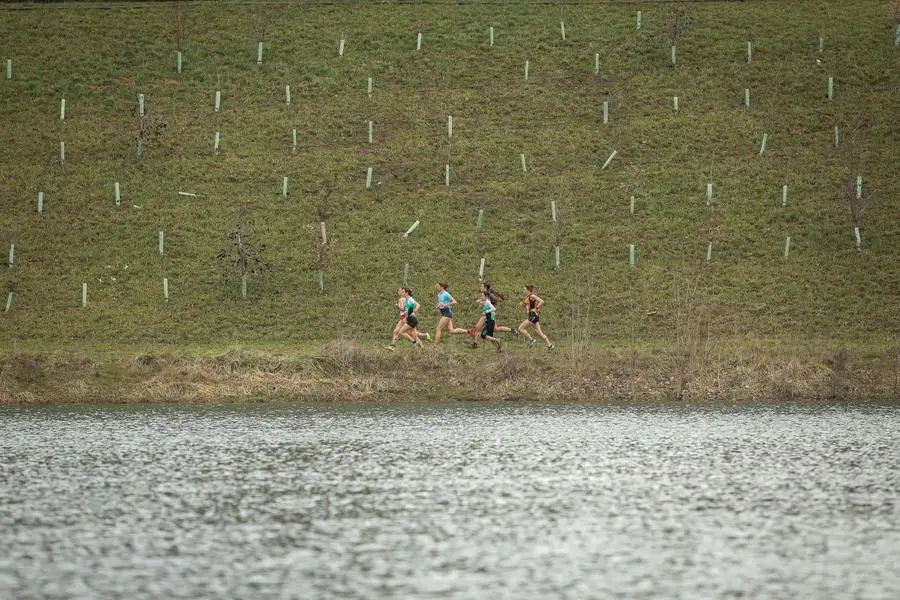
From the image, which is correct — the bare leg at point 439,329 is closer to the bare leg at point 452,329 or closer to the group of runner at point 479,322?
the group of runner at point 479,322

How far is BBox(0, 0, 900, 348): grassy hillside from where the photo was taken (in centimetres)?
4566

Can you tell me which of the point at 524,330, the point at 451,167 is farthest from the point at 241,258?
the point at 451,167

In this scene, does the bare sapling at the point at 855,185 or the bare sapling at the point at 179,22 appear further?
the bare sapling at the point at 179,22

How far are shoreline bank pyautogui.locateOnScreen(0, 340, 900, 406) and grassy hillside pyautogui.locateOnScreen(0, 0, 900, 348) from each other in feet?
14.7

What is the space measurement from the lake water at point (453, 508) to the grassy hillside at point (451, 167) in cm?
1398

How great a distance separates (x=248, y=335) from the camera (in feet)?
141

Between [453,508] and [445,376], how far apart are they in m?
18.1

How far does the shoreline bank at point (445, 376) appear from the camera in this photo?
3550cm

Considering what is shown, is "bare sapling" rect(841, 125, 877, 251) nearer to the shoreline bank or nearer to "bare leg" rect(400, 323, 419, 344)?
the shoreline bank

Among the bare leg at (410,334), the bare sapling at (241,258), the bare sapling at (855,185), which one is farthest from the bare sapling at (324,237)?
the bare sapling at (855,185)

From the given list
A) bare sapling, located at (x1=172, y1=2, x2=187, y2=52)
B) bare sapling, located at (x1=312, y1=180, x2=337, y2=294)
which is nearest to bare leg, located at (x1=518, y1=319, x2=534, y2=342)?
bare sapling, located at (x1=312, y1=180, x2=337, y2=294)

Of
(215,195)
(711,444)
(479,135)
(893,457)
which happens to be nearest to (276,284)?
(215,195)

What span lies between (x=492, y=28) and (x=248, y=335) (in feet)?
102

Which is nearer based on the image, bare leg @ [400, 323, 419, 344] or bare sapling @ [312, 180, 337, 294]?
bare leg @ [400, 323, 419, 344]
